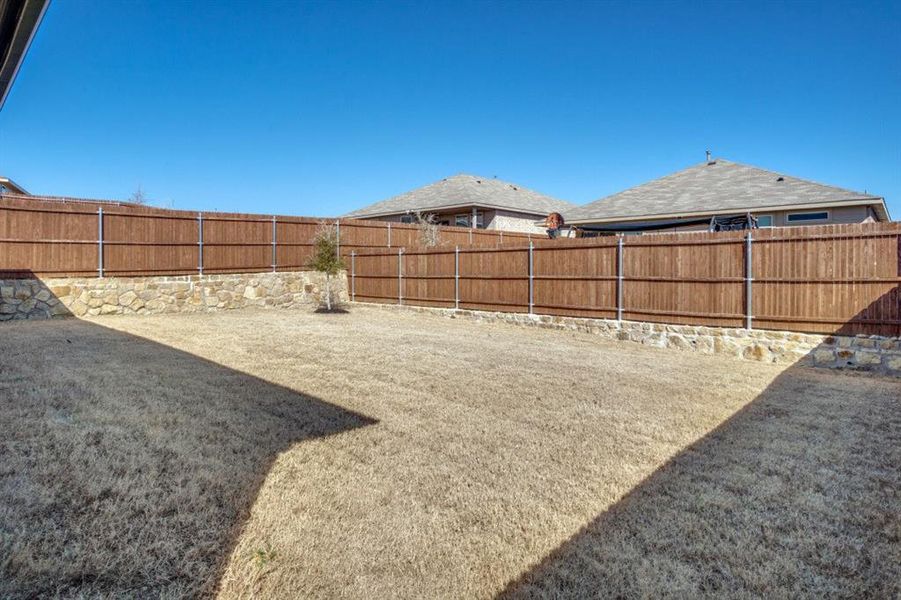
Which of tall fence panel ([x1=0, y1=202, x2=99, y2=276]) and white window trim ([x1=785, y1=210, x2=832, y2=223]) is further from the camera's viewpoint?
white window trim ([x1=785, y1=210, x2=832, y2=223])

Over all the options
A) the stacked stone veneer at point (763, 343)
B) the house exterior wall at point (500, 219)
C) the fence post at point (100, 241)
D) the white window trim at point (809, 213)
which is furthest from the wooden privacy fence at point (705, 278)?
the house exterior wall at point (500, 219)

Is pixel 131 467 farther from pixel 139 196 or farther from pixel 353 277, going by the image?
pixel 139 196

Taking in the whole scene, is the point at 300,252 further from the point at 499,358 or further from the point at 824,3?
the point at 824,3

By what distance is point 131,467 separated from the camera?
3131 millimetres

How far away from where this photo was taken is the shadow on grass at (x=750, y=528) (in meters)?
2.42

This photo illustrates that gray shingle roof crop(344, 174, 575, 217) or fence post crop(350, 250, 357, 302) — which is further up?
gray shingle roof crop(344, 174, 575, 217)

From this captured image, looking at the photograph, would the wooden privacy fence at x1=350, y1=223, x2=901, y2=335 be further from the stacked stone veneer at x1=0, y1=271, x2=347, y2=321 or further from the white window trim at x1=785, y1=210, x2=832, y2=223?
the white window trim at x1=785, y1=210, x2=832, y2=223

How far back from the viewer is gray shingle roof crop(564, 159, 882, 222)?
1541 cm

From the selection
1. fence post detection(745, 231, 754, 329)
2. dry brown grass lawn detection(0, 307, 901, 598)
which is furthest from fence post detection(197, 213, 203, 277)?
fence post detection(745, 231, 754, 329)

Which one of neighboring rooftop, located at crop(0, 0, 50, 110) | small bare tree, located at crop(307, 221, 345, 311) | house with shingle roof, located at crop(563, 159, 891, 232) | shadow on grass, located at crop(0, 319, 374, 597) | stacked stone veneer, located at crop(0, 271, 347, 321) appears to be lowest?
shadow on grass, located at crop(0, 319, 374, 597)

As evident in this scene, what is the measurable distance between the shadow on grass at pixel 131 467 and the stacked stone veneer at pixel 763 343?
750cm

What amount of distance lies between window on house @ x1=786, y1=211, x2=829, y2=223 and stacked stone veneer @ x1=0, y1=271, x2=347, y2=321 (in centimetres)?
1458

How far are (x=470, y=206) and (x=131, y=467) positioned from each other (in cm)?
2085

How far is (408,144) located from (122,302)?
48.2 ft
